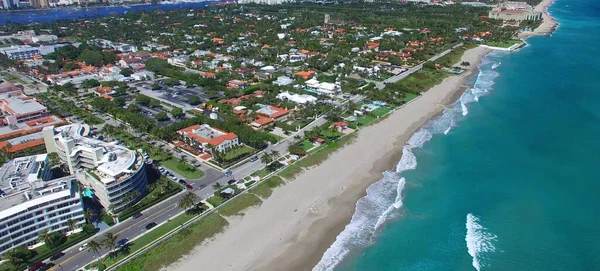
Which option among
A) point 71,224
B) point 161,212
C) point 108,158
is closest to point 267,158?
point 161,212

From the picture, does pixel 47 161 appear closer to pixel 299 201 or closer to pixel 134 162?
pixel 134 162

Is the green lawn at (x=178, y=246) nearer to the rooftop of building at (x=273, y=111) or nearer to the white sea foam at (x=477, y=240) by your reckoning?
the white sea foam at (x=477, y=240)

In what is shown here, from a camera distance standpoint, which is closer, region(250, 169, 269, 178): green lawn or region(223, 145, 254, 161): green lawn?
region(250, 169, 269, 178): green lawn

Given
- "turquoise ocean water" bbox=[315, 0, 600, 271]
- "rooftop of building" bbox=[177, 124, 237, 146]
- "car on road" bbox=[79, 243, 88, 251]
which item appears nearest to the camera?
"car on road" bbox=[79, 243, 88, 251]

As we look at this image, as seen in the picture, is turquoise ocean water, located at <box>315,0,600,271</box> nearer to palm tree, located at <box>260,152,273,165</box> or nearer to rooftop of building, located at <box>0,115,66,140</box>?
palm tree, located at <box>260,152,273,165</box>

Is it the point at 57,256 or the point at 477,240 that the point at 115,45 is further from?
the point at 477,240

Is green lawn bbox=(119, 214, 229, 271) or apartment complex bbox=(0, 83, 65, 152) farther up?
apartment complex bbox=(0, 83, 65, 152)

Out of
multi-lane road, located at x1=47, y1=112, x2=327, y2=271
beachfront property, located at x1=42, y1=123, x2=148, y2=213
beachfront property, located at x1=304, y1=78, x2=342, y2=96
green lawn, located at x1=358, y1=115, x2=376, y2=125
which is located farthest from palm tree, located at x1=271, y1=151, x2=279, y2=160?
beachfront property, located at x1=304, y1=78, x2=342, y2=96
